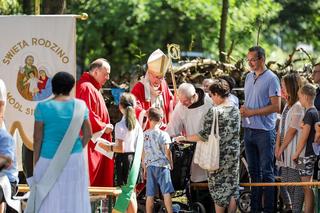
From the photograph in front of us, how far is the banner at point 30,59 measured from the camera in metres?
12.9

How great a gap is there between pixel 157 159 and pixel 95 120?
2.91 feet

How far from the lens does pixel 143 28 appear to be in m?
36.1

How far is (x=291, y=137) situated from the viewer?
1393 centimetres

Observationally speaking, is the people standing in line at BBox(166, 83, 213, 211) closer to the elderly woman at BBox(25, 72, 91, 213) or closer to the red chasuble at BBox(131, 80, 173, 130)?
the red chasuble at BBox(131, 80, 173, 130)

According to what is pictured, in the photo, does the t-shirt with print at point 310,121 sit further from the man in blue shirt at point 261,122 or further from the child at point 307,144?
the man in blue shirt at point 261,122

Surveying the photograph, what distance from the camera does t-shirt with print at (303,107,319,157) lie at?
534 inches

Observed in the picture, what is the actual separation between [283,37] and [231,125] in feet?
92.9

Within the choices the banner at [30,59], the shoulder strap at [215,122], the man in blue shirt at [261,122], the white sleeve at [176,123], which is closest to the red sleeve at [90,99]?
the banner at [30,59]

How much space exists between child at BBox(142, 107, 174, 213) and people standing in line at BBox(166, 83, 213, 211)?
1.88 ft

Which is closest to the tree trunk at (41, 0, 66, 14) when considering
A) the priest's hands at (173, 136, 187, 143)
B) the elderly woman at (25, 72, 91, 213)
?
the priest's hands at (173, 136, 187, 143)

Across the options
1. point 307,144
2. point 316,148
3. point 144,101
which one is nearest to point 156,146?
point 144,101

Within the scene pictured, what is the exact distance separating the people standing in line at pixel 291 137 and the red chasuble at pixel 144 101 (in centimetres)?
160

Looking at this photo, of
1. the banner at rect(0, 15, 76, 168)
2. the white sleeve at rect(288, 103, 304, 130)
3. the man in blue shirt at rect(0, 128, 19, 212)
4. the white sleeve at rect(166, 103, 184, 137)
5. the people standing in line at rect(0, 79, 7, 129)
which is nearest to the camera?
the man in blue shirt at rect(0, 128, 19, 212)

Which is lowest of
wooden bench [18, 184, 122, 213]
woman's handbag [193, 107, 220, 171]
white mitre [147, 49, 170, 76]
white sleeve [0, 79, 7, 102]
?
wooden bench [18, 184, 122, 213]
